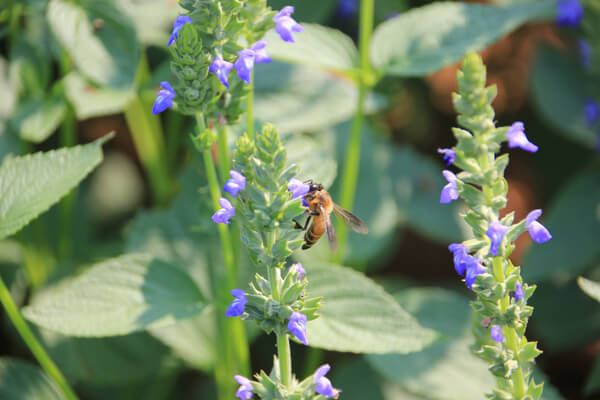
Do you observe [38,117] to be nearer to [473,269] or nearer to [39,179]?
[39,179]

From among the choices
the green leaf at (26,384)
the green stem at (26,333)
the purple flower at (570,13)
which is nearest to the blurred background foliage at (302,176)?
the green leaf at (26,384)

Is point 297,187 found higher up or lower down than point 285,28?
lower down

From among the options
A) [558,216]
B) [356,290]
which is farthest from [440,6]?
[356,290]

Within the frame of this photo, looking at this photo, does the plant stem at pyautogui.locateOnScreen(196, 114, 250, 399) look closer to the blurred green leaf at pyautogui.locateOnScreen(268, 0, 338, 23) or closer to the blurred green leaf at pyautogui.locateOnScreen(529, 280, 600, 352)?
the blurred green leaf at pyautogui.locateOnScreen(268, 0, 338, 23)

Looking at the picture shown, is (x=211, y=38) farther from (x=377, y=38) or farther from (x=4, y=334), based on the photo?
(x=4, y=334)

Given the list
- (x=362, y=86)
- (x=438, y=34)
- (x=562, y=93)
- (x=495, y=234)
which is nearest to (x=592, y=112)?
(x=562, y=93)
